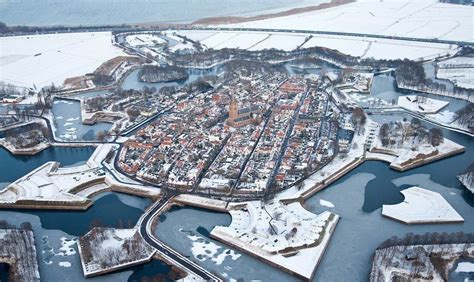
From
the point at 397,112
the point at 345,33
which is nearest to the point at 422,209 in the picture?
the point at 397,112

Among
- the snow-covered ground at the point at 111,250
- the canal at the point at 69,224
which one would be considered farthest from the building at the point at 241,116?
the snow-covered ground at the point at 111,250

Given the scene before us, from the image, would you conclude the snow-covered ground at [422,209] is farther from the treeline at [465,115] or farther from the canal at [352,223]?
the treeline at [465,115]

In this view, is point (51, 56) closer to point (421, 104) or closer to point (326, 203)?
point (326, 203)

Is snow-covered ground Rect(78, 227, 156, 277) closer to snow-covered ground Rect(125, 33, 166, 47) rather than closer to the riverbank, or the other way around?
the riverbank

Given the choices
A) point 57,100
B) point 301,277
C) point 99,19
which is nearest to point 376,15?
point 99,19

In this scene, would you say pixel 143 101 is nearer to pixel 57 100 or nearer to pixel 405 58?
pixel 57 100

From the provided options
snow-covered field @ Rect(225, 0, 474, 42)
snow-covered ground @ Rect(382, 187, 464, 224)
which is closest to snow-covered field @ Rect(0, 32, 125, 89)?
snow-covered field @ Rect(225, 0, 474, 42)
